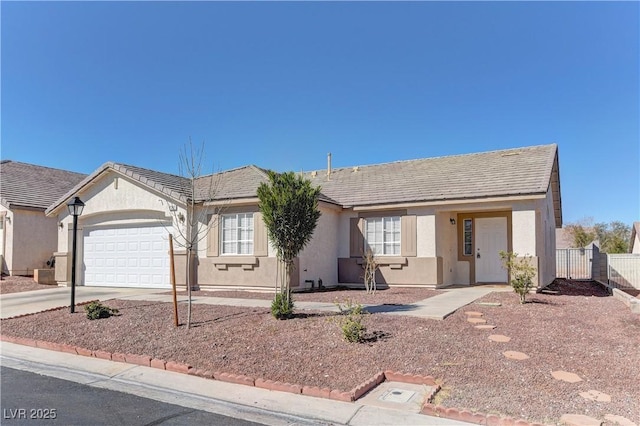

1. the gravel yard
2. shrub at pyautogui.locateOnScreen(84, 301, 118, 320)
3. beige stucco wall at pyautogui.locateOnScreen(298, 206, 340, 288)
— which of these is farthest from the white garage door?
the gravel yard

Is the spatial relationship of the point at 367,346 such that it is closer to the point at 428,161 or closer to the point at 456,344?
the point at 456,344

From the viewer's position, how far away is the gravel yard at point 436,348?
535 centimetres

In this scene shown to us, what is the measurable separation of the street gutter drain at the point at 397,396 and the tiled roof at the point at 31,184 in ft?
66.2

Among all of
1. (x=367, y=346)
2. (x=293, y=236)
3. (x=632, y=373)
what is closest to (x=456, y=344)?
(x=367, y=346)

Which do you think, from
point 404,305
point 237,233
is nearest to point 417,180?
point 237,233

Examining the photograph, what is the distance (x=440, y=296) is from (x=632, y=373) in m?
6.55

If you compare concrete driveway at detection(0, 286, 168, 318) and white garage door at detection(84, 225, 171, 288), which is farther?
white garage door at detection(84, 225, 171, 288)

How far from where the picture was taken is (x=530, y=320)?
8.75 meters

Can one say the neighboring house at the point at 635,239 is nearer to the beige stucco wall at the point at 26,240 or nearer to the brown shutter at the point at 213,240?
the brown shutter at the point at 213,240

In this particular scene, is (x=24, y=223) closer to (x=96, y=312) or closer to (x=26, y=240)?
(x=26, y=240)

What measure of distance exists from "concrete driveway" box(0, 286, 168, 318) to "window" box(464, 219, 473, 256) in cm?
1110

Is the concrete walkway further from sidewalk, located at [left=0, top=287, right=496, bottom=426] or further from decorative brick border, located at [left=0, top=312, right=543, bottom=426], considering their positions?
decorative brick border, located at [left=0, top=312, right=543, bottom=426]

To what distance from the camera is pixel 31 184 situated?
73.9 feet

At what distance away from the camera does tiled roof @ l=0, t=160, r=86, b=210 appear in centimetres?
2033
